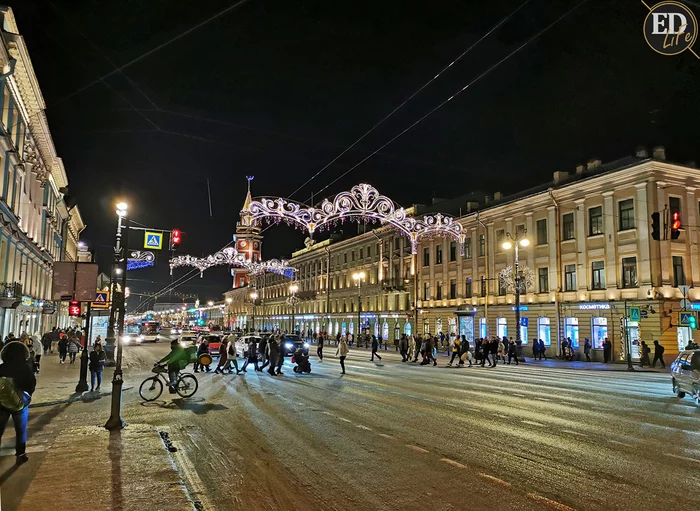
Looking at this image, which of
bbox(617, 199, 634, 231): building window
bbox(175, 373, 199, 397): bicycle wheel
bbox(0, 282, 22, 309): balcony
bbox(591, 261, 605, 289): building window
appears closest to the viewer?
→ bbox(175, 373, 199, 397): bicycle wheel

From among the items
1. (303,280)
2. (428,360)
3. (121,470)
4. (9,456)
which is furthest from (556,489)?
(303,280)

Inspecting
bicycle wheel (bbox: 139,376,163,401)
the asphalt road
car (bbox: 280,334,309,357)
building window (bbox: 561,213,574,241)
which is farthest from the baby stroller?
building window (bbox: 561,213,574,241)

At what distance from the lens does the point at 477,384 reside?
18797 mm

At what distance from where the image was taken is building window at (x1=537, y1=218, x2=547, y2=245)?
134 feet

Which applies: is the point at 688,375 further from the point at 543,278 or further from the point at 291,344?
the point at 543,278

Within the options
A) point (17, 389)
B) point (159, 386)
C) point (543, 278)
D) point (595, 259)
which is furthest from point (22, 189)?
→ point (595, 259)

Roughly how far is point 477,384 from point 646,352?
16.2 m

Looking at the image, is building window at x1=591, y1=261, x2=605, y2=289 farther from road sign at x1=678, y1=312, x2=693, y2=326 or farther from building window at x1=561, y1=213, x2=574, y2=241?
road sign at x1=678, y1=312, x2=693, y2=326

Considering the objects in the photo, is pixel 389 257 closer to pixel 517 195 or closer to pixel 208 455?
pixel 517 195

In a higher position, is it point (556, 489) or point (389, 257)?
point (389, 257)

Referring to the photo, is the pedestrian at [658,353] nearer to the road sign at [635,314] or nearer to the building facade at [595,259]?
the road sign at [635,314]

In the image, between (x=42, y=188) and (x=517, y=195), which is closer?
(x=42, y=188)

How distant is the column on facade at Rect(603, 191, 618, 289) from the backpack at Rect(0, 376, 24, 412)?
3450 cm

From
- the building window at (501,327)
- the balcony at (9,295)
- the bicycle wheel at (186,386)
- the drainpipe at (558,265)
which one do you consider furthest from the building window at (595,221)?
the balcony at (9,295)
